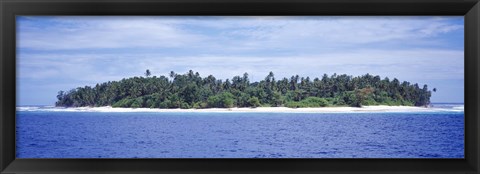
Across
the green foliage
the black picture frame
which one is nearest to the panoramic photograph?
the green foliage

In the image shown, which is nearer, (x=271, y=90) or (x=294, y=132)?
(x=271, y=90)

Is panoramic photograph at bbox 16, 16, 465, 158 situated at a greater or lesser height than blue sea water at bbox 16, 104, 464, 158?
greater

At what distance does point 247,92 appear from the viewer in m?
2.52

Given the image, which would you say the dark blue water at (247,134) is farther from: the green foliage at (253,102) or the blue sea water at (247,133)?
the green foliage at (253,102)

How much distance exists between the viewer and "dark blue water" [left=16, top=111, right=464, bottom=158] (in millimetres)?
2949

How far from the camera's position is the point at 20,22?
145cm

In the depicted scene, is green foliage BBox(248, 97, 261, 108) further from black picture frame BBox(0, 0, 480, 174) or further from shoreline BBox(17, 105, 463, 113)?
black picture frame BBox(0, 0, 480, 174)

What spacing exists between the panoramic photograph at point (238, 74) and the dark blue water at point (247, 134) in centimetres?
3

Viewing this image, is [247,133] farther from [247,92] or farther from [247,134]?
[247,92]

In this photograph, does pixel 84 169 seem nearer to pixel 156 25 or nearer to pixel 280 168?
pixel 280 168

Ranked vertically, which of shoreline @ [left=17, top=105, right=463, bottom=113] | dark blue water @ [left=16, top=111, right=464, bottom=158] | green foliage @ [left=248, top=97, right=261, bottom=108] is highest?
green foliage @ [left=248, top=97, right=261, bottom=108]
